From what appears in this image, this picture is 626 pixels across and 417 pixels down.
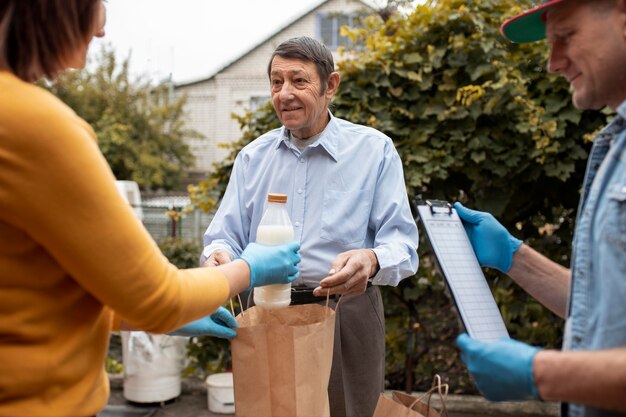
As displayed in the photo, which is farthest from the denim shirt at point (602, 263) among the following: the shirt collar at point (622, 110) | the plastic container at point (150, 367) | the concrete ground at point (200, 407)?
the plastic container at point (150, 367)

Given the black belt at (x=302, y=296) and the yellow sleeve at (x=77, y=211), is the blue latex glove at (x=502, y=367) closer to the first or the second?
the yellow sleeve at (x=77, y=211)

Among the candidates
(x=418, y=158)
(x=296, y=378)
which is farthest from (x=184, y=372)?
(x=296, y=378)

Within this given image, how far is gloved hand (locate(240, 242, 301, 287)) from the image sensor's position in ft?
5.16

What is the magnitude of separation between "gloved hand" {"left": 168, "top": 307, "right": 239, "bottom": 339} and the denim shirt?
882 mm

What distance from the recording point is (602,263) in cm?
117

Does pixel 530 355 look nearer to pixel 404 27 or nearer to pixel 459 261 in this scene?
pixel 459 261

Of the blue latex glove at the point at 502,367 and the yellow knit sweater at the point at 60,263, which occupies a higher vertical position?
the yellow knit sweater at the point at 60,263

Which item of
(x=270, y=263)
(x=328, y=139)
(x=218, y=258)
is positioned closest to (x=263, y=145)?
(x=328, y=139)

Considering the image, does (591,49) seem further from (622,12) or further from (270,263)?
(270,263)

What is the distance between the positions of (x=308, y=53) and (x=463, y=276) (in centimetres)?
124

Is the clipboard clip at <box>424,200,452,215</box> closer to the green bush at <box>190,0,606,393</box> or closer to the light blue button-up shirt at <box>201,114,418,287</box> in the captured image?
the light blue button-up shirt at <box>201,114,418,287</box>

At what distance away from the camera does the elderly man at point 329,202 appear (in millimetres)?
2340

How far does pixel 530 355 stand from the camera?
1.18 metres

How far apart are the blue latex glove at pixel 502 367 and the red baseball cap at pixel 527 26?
0.77 m
